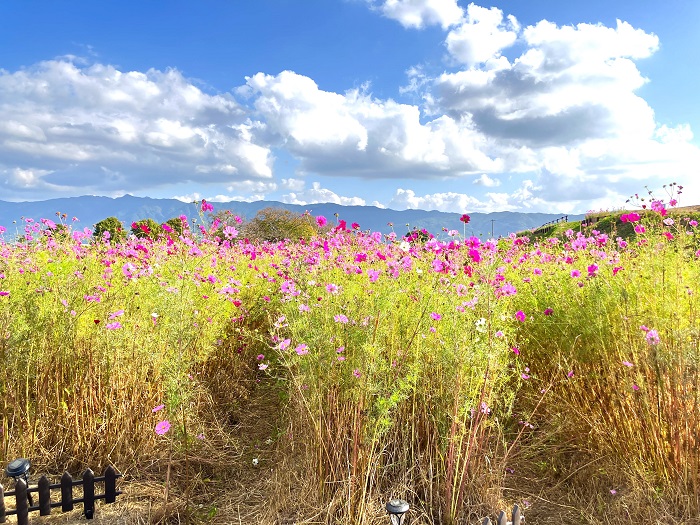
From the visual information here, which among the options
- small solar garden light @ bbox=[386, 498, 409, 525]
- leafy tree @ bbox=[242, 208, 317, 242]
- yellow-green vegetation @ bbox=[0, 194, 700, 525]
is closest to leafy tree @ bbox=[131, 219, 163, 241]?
yellow-green vegetation @ bbox=[0, 194, 700, 525]

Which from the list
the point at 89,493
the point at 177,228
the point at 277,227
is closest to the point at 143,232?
the point at 177,228

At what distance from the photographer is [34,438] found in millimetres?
3121

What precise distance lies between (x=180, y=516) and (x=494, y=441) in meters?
2.19

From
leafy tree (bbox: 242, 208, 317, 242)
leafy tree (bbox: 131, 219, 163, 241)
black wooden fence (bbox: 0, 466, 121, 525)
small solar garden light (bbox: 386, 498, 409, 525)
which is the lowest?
black wooden fence (bbox: 0, 466, 121, 525)

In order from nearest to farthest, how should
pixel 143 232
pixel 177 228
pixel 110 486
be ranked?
1. pixel 110 486
2. pixel 177 228
3. pixel 143 232

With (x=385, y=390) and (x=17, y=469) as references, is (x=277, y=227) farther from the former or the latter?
(x=385, y=390)

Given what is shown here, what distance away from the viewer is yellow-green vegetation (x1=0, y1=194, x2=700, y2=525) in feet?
8.17

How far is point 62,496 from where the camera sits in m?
2.73

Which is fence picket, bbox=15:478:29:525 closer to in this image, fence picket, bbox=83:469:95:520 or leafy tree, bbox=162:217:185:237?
fence picket, bbox=83:469:95:520

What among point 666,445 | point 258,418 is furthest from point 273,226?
point 666,445

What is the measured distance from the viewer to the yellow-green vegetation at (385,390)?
98.0 inches

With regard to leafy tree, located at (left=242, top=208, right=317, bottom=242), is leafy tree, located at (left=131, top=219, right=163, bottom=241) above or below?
below

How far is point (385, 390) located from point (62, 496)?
2138 millimetres

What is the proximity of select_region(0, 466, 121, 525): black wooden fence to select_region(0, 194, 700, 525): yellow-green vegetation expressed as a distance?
0.33 m
